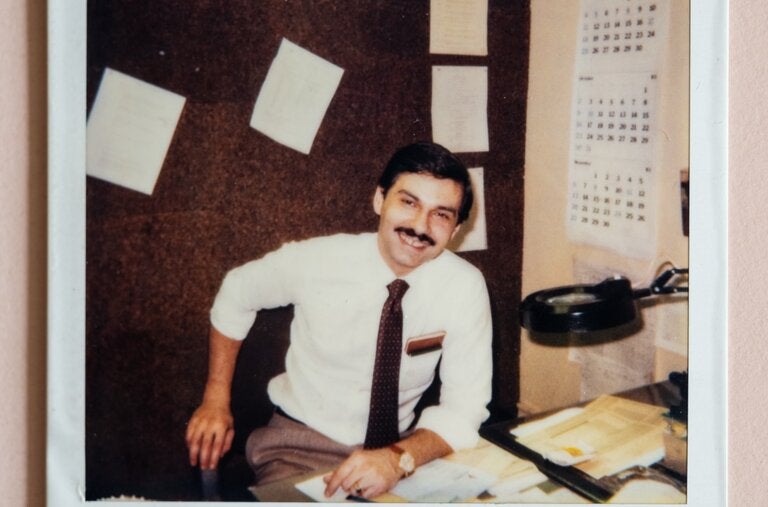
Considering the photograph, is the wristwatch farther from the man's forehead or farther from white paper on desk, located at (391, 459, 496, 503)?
the man's forehead

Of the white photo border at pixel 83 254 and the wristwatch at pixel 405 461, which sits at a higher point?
the white photo border at pixel 83 254

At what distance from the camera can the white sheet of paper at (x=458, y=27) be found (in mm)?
906

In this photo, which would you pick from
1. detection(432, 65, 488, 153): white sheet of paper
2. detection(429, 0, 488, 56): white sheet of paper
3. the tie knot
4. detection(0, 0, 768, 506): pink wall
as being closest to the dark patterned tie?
the tie knot

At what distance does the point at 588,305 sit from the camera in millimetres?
926

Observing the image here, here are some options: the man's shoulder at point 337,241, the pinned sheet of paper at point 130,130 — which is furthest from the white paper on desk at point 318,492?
the pinned sheet of paper at point 130,130

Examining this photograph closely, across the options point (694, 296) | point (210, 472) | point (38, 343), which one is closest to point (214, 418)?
point (210, 472)

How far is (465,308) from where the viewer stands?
3.11 ft

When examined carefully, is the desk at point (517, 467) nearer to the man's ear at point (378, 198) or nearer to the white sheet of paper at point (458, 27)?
the man's ear at point (378, 198)

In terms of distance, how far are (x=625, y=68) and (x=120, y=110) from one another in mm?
667

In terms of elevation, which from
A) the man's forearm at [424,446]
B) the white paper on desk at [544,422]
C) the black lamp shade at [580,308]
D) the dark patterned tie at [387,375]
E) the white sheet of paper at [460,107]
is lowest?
the man's forearm at [424,446]

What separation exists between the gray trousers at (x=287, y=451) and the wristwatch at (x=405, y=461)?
58 millimetres

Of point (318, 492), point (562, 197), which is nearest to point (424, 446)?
point (318, 492)

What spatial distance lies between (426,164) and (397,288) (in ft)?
0.56

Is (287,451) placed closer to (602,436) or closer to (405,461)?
(405,461)
